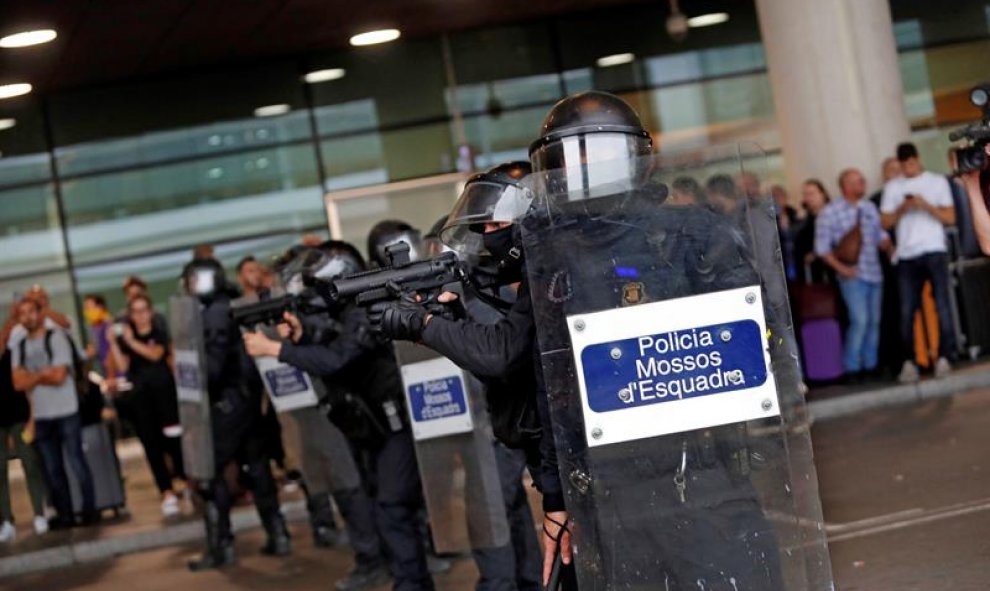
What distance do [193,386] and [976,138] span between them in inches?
260

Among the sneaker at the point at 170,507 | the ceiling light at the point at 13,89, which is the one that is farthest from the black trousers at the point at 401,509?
the ceiling light at the point at 13,89

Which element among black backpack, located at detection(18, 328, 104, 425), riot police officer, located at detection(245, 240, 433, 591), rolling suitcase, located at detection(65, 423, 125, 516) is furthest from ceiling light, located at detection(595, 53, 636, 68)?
riot police officer, located at detection(245, 240, 433, 591)

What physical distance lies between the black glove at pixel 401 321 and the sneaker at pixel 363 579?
15.8 feet

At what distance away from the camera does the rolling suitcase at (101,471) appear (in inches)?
546

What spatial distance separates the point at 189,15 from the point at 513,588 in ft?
31.9

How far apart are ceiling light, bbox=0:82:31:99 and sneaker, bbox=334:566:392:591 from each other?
400 inches

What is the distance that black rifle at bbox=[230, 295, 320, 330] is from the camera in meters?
8.81

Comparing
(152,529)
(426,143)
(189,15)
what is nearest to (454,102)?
(426,143)

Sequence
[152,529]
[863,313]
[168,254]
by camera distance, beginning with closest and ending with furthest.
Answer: [152,529] → [863,313] → [168,254]

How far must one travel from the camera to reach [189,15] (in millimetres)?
15906

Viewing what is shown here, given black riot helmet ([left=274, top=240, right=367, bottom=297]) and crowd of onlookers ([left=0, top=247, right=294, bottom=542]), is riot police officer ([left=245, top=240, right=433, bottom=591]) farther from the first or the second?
crowd of onlookers ([left=0, top=247, right=294, bottom=542])

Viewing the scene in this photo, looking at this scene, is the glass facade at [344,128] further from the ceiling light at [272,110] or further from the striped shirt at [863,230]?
the striped shirt at [863,230]

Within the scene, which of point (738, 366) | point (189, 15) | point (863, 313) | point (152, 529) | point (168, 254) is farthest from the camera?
point (168, 254)

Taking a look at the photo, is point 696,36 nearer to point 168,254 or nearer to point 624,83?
point 624,83
